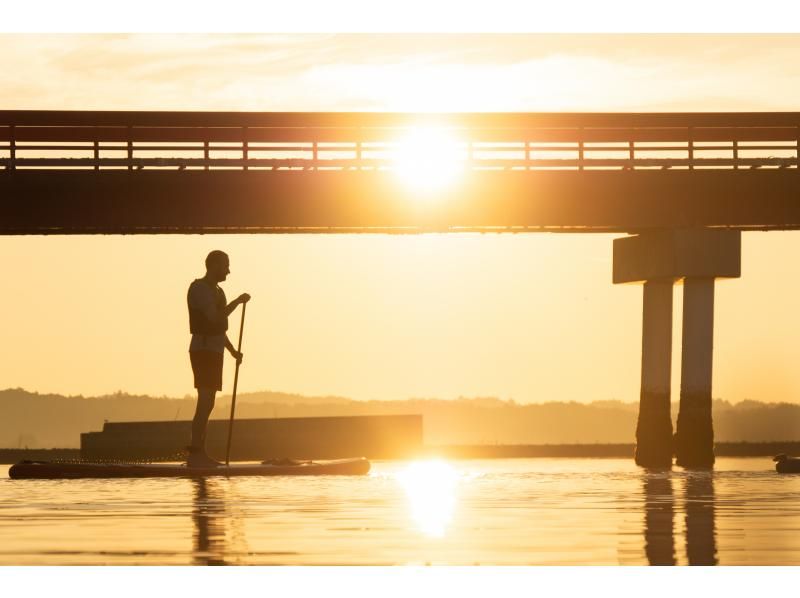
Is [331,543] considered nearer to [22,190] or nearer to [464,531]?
[464,531]

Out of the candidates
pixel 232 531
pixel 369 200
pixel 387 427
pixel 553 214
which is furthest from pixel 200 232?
pixel 387 427

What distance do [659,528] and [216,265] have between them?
1215 centimetres

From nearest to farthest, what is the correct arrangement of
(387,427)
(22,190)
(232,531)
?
(232,531) < (22,190) < (387,427)

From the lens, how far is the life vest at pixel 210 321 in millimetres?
24359

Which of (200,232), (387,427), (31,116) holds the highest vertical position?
(31,116)

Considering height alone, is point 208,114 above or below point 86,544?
above

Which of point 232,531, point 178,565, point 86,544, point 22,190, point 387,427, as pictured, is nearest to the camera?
point 178,565

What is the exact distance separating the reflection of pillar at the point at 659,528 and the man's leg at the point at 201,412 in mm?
6383

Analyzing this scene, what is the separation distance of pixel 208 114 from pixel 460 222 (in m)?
6.19

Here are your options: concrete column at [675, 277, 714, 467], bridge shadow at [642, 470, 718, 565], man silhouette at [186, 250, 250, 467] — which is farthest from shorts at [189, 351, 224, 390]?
concrete column at [675, 277, 714, 467]

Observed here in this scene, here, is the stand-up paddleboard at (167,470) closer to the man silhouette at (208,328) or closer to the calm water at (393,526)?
the man silhouette at (208,328)

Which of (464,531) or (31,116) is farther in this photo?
(31,116)

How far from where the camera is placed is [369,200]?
3800 cm

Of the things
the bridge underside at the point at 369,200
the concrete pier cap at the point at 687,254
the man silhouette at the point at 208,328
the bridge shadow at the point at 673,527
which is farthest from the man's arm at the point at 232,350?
the concrete pier cap at the point at 687,254
